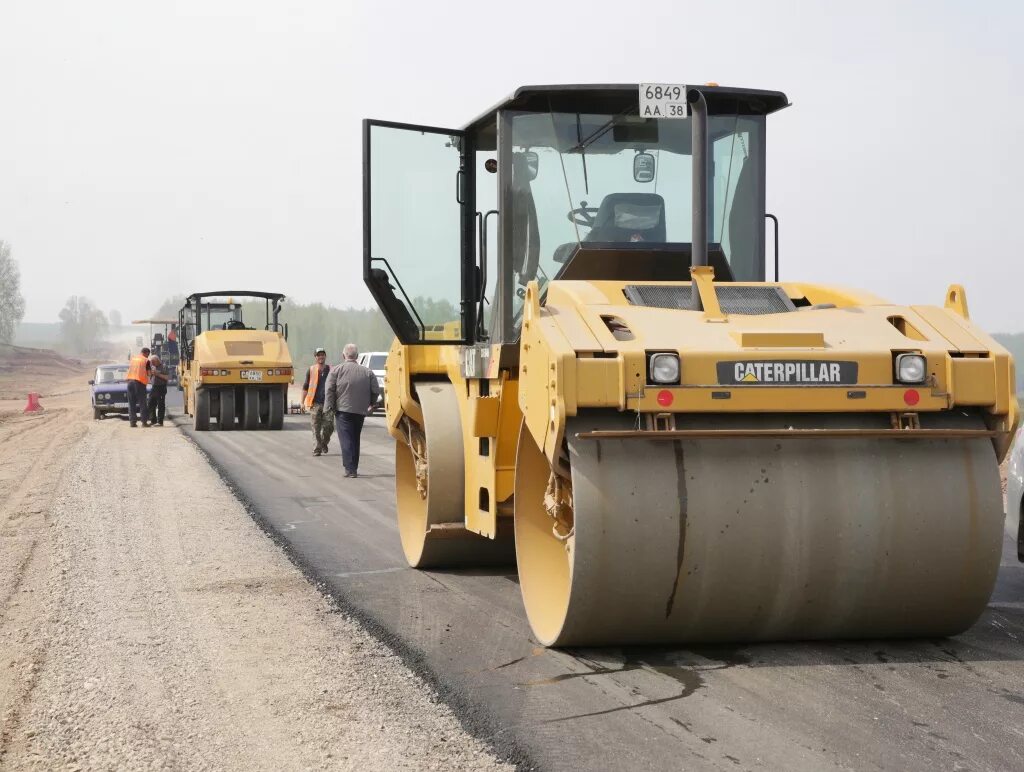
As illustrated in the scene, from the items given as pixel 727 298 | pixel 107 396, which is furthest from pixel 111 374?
pixel 727 298

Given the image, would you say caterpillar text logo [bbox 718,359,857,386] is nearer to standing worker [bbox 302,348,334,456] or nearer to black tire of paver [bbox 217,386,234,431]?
standing worker [bbox 302,348,334,456]

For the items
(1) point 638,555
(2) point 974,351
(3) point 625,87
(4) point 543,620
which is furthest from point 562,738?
(3) point 625,87

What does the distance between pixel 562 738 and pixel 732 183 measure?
377 cm

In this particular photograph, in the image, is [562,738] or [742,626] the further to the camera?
[742,626]

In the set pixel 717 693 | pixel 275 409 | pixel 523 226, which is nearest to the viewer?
pixel 717 693

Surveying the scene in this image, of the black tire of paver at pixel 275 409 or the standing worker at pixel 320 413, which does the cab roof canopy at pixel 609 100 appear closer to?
the standing worker at pixel 320 413

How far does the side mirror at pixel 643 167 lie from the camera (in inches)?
279

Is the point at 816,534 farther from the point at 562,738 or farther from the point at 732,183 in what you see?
the point at 732,183

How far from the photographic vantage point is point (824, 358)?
5359mm

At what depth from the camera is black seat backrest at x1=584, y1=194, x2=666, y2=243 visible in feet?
22.8

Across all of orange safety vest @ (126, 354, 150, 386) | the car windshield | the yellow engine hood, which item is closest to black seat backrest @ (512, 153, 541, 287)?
the yellow engine hood

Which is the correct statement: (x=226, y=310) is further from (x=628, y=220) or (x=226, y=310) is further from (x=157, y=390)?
(x=628, y=220)

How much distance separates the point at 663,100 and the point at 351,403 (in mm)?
→ 9592

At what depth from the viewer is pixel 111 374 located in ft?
102
